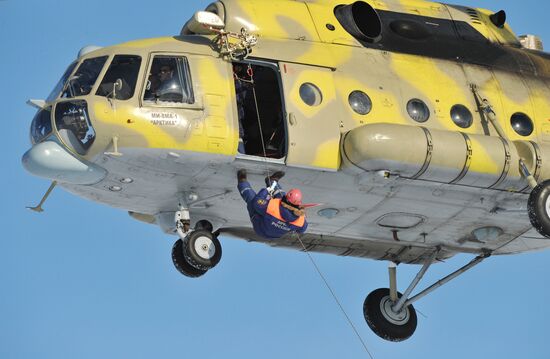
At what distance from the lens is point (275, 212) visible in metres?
20.8

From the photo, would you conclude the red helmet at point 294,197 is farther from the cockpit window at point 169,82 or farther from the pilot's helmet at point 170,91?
the pilot's helmet at point 170,91

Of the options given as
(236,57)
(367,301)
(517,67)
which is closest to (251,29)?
(236,57)

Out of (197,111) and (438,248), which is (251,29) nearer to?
(197,111)

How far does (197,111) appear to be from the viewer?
21.2m

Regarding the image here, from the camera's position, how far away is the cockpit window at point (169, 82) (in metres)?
21.3

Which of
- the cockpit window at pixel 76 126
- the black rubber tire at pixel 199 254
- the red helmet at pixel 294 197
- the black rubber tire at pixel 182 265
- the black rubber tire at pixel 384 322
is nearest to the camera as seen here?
the red helmet at pixel 294 197

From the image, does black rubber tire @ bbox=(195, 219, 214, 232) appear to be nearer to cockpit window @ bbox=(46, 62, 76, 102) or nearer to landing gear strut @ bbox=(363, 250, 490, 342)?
cockpit window @ bbox=(46, 62, 76, 102)

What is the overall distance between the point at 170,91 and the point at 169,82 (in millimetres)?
187

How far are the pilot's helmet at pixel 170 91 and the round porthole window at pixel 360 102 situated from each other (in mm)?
2955

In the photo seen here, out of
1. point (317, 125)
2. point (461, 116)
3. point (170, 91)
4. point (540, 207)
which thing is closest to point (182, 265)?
point (170, 91)

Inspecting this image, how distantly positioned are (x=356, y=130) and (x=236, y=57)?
7.45 ft

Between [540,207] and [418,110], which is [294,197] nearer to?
[418,110]

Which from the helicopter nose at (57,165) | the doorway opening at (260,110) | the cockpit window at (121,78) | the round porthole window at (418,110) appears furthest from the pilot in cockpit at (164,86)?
the round porthole window at (418,110)

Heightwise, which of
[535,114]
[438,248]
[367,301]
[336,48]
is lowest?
[367,301]
